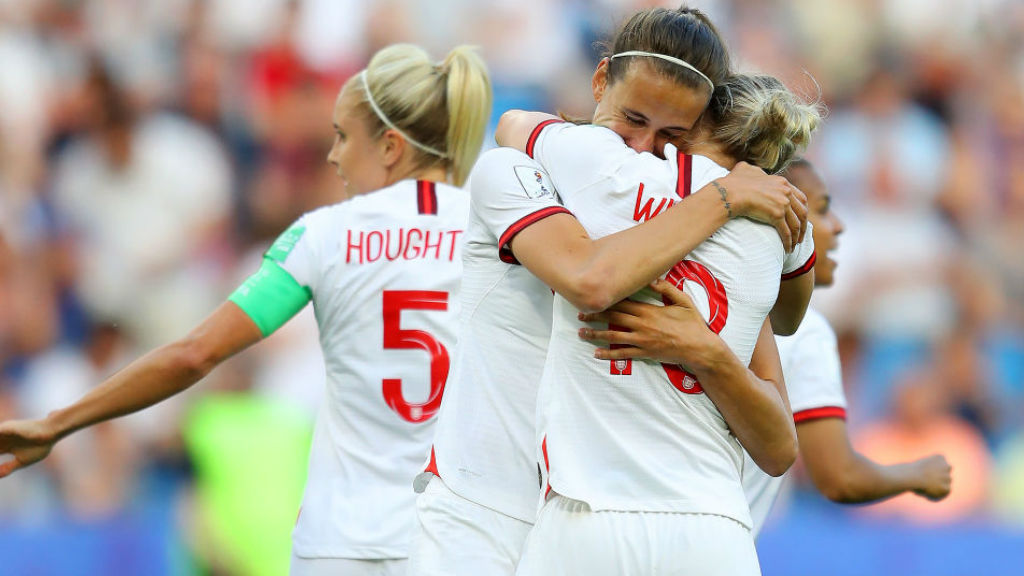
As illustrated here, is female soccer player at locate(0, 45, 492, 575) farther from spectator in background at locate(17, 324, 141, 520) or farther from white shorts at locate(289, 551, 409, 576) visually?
spectator in background at locate(17, 324, 141, 520)

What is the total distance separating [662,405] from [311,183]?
5.52 m

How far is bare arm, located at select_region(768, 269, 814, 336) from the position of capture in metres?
3.07

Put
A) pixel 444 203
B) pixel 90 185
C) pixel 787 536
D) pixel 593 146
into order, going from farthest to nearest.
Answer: pixel 90 185
pixel 787 536
pixel 444 203
pixel 593 146

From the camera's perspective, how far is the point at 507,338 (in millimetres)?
3031

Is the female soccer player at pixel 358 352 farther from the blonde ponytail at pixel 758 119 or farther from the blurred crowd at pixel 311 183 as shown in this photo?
the blurred crowd at pixel 311 183

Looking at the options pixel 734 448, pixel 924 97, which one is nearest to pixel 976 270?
pixel 924 97

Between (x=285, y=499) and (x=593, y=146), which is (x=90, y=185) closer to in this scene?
(x=285, y=499)

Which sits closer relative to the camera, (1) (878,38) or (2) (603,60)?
(2) (603,60)

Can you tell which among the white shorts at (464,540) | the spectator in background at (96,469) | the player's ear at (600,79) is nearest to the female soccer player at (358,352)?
the white shorts at (464,540)

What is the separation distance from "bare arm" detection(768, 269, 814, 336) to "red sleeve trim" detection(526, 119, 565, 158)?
0.66 metres

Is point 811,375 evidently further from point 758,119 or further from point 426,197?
point 758,119

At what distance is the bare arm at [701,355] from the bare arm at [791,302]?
0.30 meters

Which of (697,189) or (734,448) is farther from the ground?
(697,189)

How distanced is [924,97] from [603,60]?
21.6 feet
